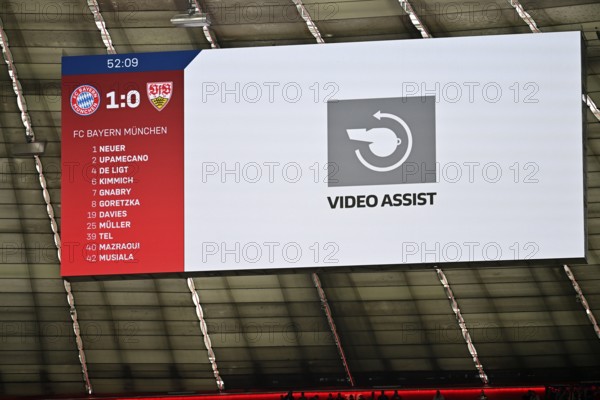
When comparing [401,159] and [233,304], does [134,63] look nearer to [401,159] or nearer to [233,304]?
[401,159]

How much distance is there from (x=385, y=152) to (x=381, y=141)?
17 cm

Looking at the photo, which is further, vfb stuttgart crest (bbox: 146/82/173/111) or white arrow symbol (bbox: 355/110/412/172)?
vfb stuttgart crest (bbox: 146/82/173/111)

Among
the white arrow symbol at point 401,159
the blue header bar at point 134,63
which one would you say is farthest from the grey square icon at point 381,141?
the blue header bar at point 134,63

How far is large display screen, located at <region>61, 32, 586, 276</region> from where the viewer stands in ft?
56.2

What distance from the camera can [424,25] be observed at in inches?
788

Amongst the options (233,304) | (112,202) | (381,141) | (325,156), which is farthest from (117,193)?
(233,304)

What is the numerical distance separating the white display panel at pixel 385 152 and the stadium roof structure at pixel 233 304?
98.6 inches

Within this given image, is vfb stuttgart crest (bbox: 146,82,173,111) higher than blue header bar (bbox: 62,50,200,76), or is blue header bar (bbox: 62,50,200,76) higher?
Answer: blue header bar (bbox: 62,50,200,76)

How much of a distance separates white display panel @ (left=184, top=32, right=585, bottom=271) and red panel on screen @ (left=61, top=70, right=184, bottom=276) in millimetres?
247

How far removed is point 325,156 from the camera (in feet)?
57.7

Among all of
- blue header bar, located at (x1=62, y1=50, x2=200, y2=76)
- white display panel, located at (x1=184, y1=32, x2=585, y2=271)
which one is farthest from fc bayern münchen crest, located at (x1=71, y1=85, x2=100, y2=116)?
white display panel, located at (x1=184, y1=32, x2=585, y2=271)

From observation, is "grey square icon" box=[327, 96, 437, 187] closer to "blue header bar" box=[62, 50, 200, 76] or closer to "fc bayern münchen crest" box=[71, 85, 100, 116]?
"blue header bar" box=[62, 50, 200, 76]

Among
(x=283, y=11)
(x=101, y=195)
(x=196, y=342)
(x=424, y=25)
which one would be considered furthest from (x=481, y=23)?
(x=196, y=342)

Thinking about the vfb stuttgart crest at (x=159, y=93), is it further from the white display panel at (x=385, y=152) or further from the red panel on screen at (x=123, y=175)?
the white display panel at (x=385, y=152)
